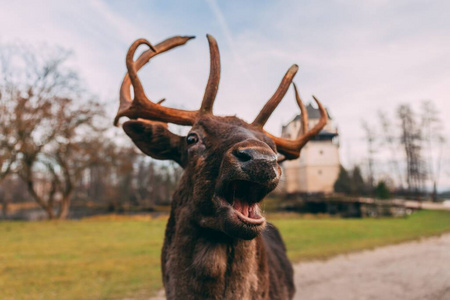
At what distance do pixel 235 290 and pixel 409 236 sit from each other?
16208mm

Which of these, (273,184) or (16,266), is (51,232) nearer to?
(16,266)

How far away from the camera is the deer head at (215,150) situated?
235cm

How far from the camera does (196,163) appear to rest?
3.02 m

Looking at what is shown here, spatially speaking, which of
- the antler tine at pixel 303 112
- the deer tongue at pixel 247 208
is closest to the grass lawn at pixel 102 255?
the antler tine at pixel 303 112

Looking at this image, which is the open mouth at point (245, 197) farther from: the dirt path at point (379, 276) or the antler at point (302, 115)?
the dirt path at point (379, 276)

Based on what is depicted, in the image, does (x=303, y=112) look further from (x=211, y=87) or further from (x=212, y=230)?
(x=212, y=230)

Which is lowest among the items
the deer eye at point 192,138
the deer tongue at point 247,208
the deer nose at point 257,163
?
the deer tongue at point 247,208

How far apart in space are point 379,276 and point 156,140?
8.43 meters

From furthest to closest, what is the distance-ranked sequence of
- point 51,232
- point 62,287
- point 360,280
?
1. point 51,232
2. point 360,280
3. point 62,287

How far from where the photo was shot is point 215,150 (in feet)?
9.27

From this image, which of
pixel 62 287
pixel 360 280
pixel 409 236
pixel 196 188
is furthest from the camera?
pixel 409 236

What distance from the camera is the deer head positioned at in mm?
2350

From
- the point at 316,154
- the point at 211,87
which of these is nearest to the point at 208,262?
the point at 211,87

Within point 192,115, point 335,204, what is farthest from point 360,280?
point 335,204
